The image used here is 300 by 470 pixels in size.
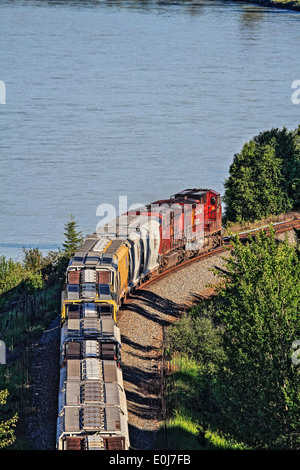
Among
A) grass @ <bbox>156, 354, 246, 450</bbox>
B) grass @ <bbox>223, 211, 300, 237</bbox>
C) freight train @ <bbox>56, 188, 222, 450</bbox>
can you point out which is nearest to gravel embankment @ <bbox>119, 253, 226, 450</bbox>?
grass @ <bbox>156, 354, 246, 450</bbox>

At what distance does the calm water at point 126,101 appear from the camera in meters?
82.8

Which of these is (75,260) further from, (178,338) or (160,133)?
(160,133)

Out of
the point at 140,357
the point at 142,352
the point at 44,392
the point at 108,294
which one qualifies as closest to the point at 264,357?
the point at 108,294

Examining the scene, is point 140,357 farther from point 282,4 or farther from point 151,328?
point 282,4

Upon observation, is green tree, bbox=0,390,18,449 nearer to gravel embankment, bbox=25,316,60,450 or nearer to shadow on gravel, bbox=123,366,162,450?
gravel embankment, bbox=25,316,60,450

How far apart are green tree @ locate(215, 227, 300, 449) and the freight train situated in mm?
3917

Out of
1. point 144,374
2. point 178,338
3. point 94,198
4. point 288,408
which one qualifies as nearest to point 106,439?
point 288,408

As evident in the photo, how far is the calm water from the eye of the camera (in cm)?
8281

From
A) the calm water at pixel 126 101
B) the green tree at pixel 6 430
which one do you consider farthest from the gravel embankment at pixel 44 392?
the calm water at pixel 126 101

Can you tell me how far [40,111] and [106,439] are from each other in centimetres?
9262

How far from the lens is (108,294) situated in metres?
30.2

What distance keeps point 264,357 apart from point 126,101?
90656 mm

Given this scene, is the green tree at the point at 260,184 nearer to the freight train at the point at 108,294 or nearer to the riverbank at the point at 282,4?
the freight train at the point at 108,294

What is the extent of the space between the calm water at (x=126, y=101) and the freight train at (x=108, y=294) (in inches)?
1207
